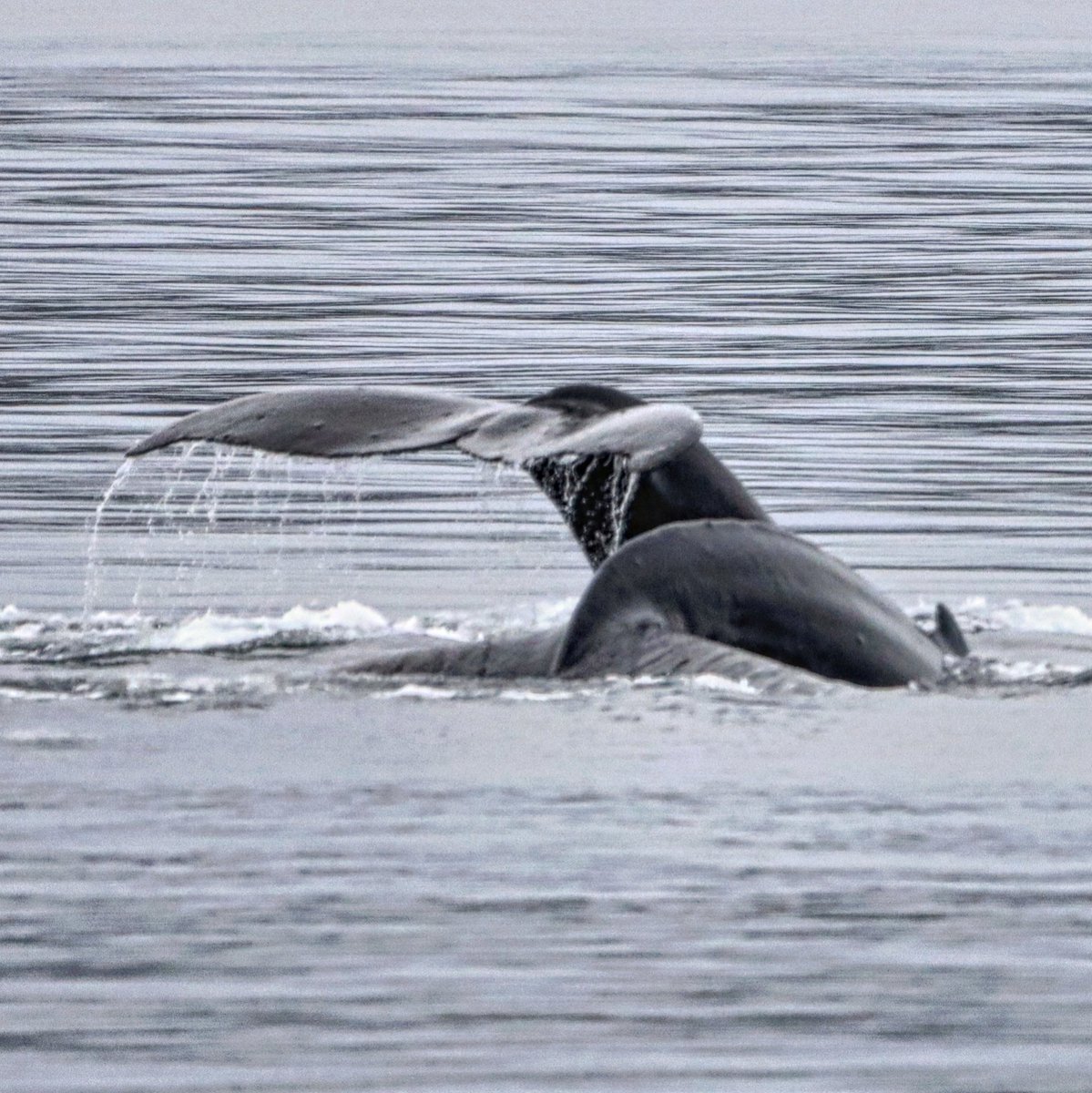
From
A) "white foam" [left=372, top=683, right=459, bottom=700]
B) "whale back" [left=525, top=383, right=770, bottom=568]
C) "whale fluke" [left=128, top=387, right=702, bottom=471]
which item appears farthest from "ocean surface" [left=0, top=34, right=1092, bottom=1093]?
"whale back" [left=525, top=383, right=770, bottom=568]

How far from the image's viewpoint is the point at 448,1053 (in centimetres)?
629

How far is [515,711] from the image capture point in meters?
9.00

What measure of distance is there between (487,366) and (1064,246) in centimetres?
816

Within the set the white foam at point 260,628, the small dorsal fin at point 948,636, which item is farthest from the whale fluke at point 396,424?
the small dorsal fin at point 948,636

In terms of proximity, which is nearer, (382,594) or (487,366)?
(382,594)

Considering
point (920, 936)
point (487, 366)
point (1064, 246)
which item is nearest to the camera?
point (920, 936)

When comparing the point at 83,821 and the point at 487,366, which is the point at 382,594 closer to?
the point at 83,821

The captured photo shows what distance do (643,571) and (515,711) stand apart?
1.75 ft

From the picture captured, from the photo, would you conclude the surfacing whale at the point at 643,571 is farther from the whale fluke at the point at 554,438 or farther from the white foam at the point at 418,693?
the white foam at the point at 418,693

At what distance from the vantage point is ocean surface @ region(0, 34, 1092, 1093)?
6.52 meters

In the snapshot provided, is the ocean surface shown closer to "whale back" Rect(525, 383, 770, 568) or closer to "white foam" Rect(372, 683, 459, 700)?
"white foam" Rect(372, 683, 459, 700)

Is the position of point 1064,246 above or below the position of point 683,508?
below

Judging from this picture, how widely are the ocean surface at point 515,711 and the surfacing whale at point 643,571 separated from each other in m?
0.17

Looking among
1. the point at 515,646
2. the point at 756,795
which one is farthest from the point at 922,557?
the point at 756,795
